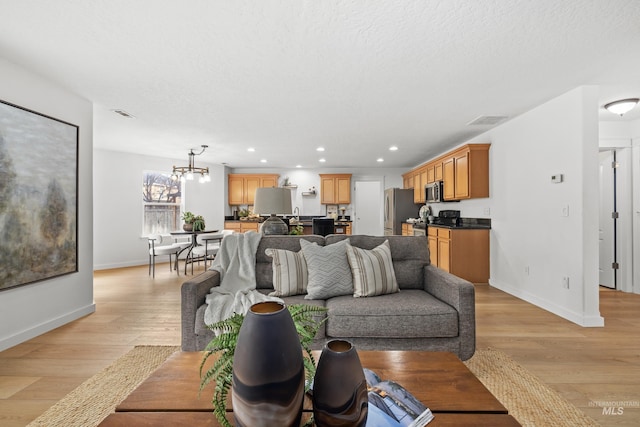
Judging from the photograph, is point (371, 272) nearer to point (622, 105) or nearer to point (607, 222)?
point (622, 105)

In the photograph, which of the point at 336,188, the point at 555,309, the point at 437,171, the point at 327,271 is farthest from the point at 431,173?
the point at 327,271

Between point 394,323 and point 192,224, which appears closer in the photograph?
point 394,323

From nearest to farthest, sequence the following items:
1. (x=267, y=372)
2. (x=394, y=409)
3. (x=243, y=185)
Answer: (x=267, y=372) → (x=394, y=409) → (x=243, y=185)

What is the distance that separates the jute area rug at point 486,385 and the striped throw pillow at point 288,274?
1062 millimetres

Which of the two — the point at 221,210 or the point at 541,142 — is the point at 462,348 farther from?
the point at 221,210

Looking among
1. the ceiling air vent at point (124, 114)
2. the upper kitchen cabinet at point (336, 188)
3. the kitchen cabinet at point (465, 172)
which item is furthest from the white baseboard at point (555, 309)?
the ceiling air vent at point (124, 114)

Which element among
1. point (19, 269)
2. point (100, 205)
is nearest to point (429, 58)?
point (19, 269)

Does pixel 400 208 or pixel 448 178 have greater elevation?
pixel 448 178

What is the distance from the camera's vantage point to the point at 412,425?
84 cm

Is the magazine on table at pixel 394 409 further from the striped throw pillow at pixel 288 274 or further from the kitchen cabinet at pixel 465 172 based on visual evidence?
the kitchen cabinet at pixel 465 172

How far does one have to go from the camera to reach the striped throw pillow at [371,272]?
7.61ft

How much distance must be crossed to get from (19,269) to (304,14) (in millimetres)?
3125

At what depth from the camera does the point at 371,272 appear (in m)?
2.36

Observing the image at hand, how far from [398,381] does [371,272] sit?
1.26 metres
